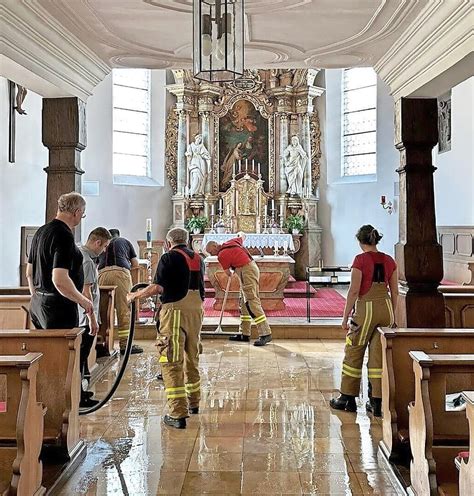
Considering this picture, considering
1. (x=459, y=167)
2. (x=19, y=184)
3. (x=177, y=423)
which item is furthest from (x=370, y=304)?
(x=19, y=184)

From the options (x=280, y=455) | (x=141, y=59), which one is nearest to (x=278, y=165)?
(x=141, y=59)

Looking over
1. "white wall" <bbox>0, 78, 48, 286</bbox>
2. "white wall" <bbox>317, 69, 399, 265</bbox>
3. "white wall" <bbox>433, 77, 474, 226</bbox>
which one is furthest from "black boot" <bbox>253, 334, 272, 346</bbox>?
"white wall" <bbox>317, 69, 399, 265</bbox>

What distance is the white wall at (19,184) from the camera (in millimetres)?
10320

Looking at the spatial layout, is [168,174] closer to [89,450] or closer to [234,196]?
[234,196]

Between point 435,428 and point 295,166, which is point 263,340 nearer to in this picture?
point 435,428

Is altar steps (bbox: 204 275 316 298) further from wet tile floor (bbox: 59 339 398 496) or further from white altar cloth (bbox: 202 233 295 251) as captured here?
wet tile floor (bbox: 59 339 398 496)

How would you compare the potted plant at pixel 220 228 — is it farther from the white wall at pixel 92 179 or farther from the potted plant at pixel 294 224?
the potted plant at pixel 294 224

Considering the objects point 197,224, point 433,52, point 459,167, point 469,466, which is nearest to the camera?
point 469,466

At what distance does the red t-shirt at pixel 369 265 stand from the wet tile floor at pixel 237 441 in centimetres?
118

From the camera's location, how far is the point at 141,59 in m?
6.74

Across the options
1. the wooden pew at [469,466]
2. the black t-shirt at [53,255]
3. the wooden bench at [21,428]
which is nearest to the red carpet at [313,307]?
the black t-shirt at [53,255]

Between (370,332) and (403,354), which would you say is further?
(370,332)

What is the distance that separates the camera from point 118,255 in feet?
26.2

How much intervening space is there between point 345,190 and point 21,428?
1395cm
